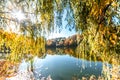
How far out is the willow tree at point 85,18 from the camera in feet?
11.0

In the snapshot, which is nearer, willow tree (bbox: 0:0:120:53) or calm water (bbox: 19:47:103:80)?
willow tree (bbox: 0:0:120:53)

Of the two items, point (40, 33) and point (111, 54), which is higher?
point (40, 33)

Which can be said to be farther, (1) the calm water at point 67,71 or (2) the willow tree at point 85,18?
(1) the calm water at point 67,71

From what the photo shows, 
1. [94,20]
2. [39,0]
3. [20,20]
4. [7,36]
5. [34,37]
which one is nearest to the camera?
[39,0]

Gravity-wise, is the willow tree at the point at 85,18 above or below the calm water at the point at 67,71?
above

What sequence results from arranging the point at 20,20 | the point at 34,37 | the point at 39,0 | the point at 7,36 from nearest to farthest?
the point at 39,0
the point at 34,37
the point at 20,20
the point at 7,36

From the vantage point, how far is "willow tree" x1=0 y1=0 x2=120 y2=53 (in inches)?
132

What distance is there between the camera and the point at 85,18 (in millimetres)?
3557

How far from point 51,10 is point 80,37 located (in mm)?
752

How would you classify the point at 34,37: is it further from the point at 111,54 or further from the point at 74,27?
the point at 111,54

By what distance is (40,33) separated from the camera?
3.95 m

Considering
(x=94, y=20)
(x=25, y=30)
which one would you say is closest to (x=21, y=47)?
(x=25, y=30)

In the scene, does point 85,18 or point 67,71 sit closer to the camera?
point 85,18

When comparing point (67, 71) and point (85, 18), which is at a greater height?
point (85, 18)
